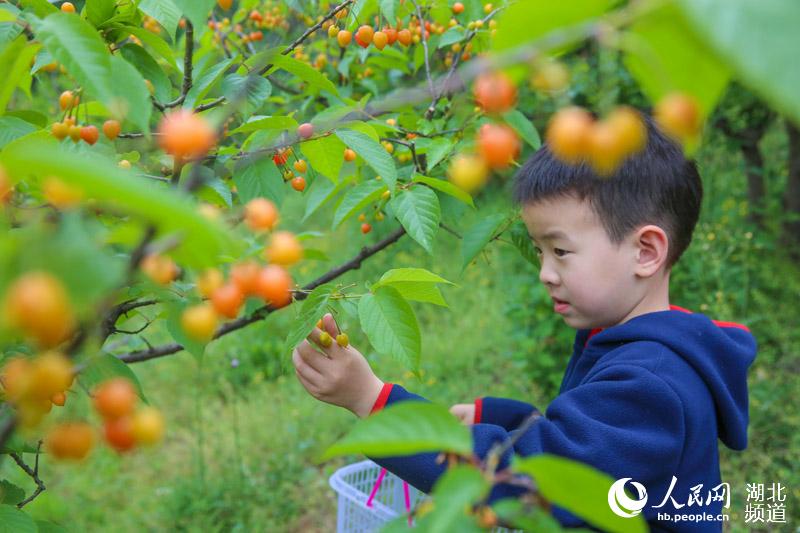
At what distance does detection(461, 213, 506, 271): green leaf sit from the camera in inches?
68.7

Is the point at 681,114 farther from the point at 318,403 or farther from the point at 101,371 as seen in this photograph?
the point at 318,403

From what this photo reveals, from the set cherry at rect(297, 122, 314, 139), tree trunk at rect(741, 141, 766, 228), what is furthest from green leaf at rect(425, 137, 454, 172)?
tree trunk at rect(741, 141, 766, 228)

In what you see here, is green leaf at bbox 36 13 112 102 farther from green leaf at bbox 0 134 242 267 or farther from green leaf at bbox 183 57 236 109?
green leaf at bbox 183 57 236 109

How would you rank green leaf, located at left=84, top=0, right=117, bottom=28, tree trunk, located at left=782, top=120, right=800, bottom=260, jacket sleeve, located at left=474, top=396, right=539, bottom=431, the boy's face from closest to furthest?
green leaf, located at left=84, top=0, right=117, bottom=28, the boy's face, jacket sleeve, located at left=474, top=396, right=539, bottom=431, tree trunk, located at left=782, top=120, right=800, bottom=260

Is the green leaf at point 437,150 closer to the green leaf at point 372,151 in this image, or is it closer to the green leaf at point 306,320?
the green leaf at point 372,151

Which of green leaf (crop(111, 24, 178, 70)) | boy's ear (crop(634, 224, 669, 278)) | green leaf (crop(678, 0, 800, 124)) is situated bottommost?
boy's ear (crop(634, 224, 669, 278))

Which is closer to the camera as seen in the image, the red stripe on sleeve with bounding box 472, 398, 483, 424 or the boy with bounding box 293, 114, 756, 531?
the boy with bounding box 293, 114, 756, 531

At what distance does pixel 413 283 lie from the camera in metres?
1.33

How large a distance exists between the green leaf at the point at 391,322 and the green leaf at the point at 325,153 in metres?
0.31

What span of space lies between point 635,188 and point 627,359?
40 cm

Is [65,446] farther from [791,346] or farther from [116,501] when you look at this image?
[791,346]

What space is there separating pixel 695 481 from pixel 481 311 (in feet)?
9.54

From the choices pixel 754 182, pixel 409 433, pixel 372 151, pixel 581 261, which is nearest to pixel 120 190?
pixel 409 433

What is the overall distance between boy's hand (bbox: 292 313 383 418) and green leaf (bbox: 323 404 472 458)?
892 mm
